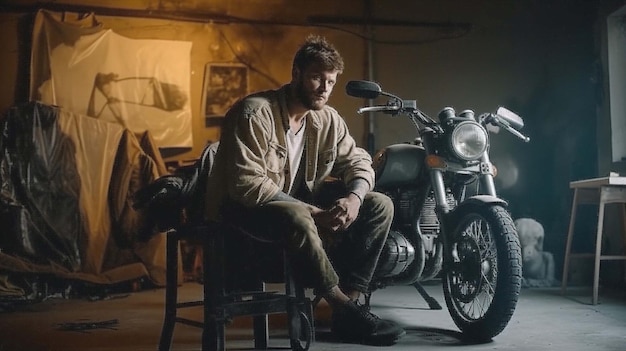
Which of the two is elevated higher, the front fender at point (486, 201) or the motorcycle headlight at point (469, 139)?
the motorcycle headlight at point (469, 139)

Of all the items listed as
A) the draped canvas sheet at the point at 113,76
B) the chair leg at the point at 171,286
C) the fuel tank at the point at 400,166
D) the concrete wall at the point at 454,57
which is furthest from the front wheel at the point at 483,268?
the draped canvas sheet at the point at 113,76

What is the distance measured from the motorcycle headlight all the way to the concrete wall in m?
2.96

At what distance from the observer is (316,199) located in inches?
114

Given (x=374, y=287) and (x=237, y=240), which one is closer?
(x=237, y=240)

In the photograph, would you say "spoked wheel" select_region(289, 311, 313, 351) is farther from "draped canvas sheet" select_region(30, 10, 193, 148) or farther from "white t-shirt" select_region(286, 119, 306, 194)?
"draped canvas sheet" select_region(30, 10, 193, 148)

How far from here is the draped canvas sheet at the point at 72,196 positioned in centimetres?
485

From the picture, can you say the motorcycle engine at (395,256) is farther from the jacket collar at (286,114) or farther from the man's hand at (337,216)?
the jacket collar at (286,114)

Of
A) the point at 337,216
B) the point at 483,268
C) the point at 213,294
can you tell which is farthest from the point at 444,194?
the point at 213,294

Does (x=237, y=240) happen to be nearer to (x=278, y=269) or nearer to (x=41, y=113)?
(x=278, y=269)

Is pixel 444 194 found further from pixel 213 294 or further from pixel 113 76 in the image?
pixel 113 76

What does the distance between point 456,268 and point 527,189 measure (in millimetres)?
3198

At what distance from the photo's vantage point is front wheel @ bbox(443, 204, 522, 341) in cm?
272

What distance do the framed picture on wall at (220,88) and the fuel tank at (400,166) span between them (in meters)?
2.94

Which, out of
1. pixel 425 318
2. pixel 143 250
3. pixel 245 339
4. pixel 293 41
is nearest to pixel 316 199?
pixel 245 339
